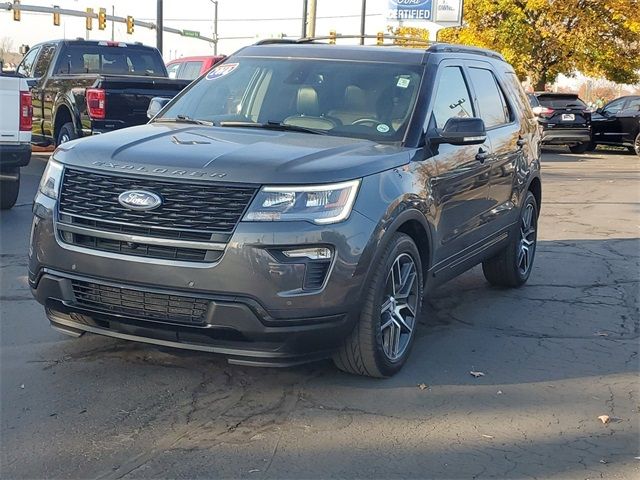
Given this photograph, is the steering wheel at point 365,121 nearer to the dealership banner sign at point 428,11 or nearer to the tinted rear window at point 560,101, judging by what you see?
the tinted rear window at point 560,101

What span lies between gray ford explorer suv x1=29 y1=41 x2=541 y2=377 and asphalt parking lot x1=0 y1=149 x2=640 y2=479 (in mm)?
305

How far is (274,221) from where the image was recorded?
410 cm

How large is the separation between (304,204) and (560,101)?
20.8 m

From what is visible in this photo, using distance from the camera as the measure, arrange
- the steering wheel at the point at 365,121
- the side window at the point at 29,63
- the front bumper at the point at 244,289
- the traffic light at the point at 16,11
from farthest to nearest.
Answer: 1. the traffic light at the point at 16,11
2. the side window at the point at 29,63
3. the steering wheel at the point at 365,121
4. the front bumper at the point at 244,289

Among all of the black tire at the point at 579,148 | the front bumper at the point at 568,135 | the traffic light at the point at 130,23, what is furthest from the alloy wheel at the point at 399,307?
the traffic light at the point at 130,23

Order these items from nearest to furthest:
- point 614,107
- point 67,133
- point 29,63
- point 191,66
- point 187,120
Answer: point 187,120 < point 67,133 < point 29,63 < point 191,66 < point 614,107

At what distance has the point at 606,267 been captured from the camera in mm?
8328

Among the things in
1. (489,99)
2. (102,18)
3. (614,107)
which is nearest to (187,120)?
(489,99)

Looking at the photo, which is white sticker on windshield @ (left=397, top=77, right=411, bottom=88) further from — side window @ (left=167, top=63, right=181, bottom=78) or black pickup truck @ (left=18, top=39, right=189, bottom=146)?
side window @ (left=167, top=63, right=181, bottom=78)

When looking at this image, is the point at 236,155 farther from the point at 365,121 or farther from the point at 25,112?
the point at 25,112

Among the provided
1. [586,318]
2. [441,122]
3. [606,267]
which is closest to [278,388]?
[441,122]

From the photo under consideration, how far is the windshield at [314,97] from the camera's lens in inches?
208

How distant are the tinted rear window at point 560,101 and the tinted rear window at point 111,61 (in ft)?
40.2

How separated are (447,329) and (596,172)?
14.1 m
